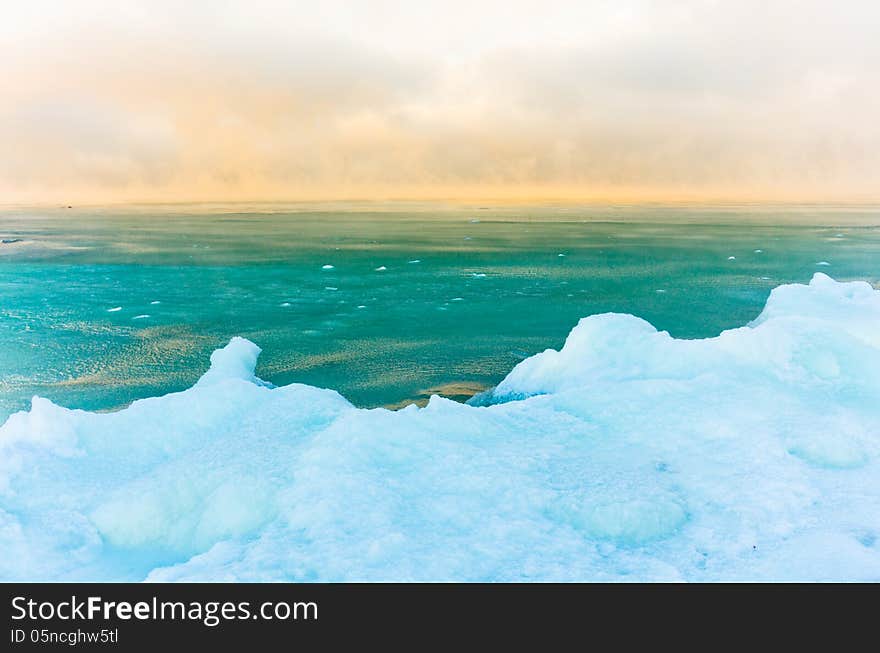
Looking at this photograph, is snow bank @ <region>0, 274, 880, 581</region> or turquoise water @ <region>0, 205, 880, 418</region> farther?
turquoise water @ <region>0, 205, 880, 418</region>

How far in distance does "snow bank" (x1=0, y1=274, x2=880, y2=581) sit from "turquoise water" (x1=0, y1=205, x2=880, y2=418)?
5.42 metres

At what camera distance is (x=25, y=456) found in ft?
19.9

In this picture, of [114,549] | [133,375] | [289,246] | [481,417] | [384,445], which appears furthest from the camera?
[289,246]

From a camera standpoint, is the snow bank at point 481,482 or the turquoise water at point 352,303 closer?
the snow bank at point 481,482

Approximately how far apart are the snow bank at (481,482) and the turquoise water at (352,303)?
5418 mm

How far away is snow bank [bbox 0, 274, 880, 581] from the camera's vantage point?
4.53 meters

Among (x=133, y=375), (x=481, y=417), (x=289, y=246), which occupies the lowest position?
(x=133, y=375)

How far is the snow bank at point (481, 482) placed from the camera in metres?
4.53

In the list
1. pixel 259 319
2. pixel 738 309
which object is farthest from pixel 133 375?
pixel 738 309

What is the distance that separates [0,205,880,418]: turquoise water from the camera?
44.7 feet

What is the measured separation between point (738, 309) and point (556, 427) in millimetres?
16211
